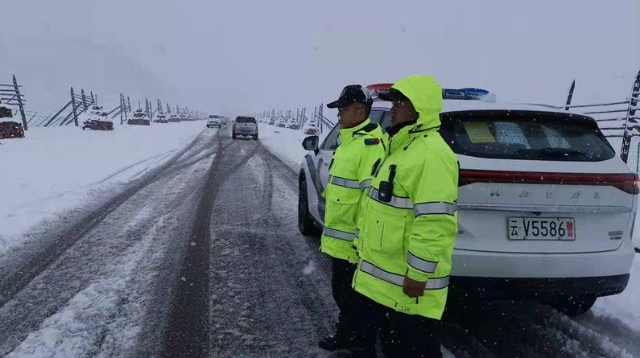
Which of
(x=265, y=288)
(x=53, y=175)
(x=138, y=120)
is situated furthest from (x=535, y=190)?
(x=138, y=120)

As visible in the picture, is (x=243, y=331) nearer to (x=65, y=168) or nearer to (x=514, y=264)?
(x=514, y=264)

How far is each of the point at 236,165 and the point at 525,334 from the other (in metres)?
11.2

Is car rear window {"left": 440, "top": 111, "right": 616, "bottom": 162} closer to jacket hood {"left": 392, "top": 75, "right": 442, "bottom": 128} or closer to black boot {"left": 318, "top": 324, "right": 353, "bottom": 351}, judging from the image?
jacket hood {"left": 392, "top": 75, "right": 442, "bottom": 128}

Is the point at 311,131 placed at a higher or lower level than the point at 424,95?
lower

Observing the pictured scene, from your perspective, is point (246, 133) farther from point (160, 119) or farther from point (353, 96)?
point (160, 119)

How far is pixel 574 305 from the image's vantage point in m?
3.73

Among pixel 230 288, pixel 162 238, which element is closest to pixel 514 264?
pixel 230 288

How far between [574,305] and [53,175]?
1025 cm

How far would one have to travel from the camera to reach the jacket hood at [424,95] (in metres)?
2.15

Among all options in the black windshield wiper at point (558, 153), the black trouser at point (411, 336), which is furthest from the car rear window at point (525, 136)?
the black trouser at point (411, 336)

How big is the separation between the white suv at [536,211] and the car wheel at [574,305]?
476 mm

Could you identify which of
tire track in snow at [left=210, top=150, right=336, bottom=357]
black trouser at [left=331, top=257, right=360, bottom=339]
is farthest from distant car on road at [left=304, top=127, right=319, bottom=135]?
black trouser at [left=331, top=257, right=360, bottom=339]

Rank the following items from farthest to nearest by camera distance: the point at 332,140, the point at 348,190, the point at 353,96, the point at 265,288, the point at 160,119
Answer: the point at 160,119
the point at 332,140
the point at 265,288
the point at 353,96
the point at 348,190

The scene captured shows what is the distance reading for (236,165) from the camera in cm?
1374
